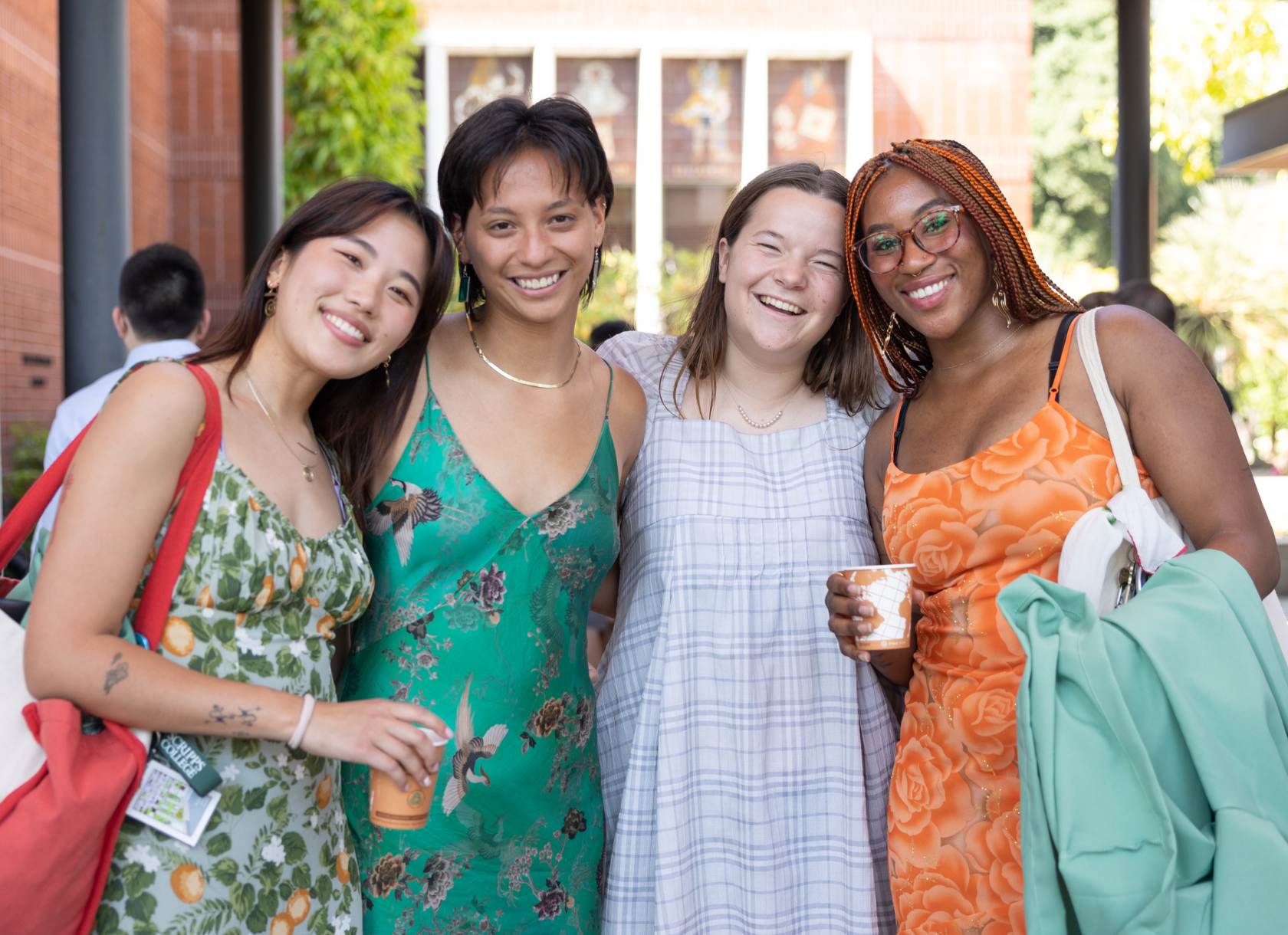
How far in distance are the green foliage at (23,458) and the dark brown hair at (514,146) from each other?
5395 mm

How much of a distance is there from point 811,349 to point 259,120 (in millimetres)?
7727

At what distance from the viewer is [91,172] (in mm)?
5789

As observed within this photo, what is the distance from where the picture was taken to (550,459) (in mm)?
2564

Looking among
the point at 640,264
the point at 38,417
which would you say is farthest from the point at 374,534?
the point at 640,264

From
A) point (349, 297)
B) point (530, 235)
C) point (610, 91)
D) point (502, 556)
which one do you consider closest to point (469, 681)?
point (502, 556)

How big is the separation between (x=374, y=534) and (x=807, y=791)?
1.07 metres

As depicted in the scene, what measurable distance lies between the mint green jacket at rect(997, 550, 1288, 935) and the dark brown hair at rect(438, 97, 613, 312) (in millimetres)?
1198

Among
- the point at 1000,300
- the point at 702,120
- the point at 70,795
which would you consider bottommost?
the point at 70,795

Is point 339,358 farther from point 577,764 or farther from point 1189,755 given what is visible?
point 1189,755

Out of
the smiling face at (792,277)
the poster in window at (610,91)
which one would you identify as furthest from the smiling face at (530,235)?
the poster in window at (610,91)

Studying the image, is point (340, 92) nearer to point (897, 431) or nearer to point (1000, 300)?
point (897, 431)

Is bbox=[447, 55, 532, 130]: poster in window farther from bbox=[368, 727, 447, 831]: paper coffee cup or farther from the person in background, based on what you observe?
bbox=[368, 727, 447, 831]: paper coffee cup

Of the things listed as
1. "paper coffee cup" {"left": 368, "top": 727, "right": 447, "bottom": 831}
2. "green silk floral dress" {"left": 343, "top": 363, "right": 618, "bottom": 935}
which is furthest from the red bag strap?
"green silk floral dress" {"left": 343, "top": 363, "right": 618, "bottom": 935}

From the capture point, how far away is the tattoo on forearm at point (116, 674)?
1.78 meters
